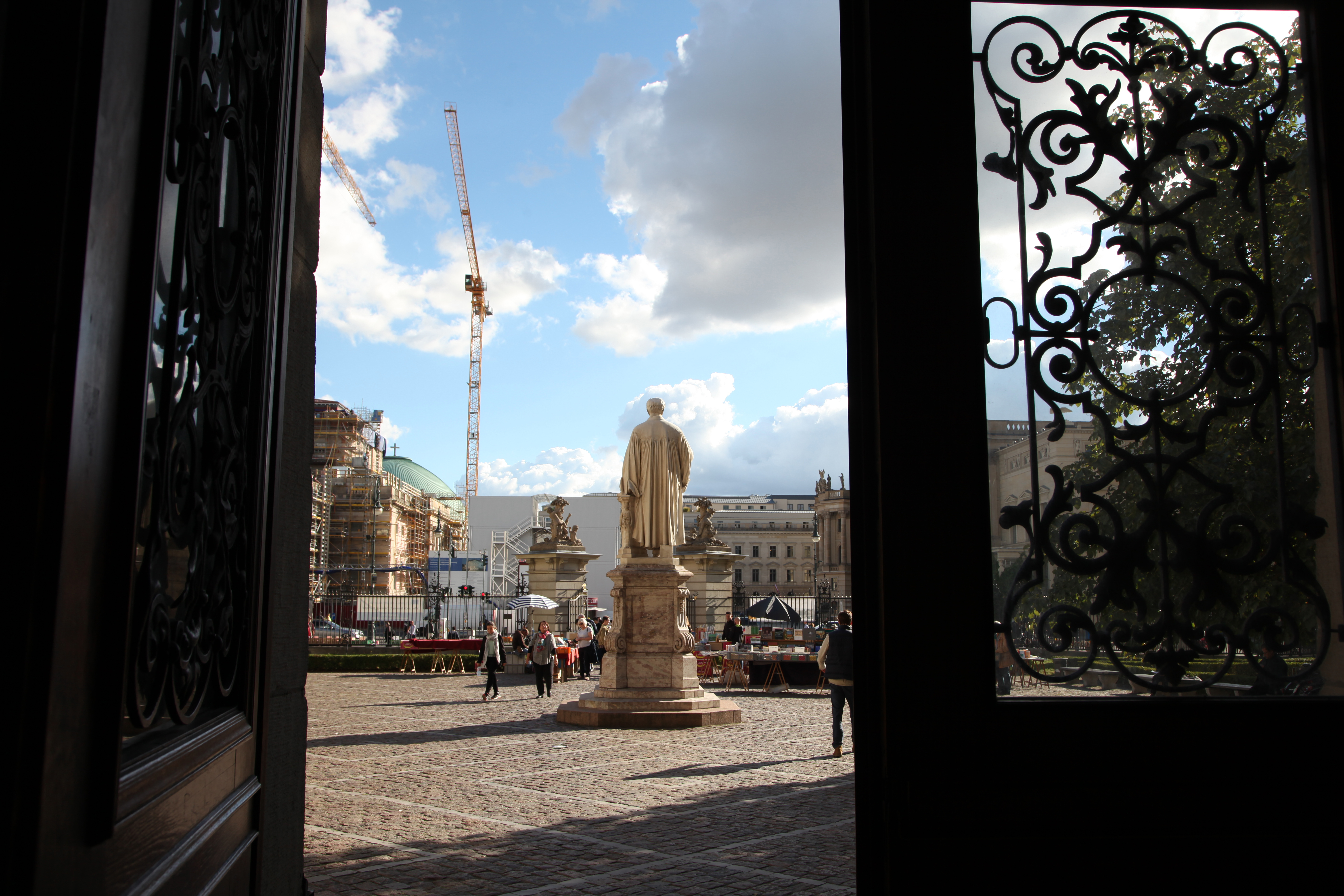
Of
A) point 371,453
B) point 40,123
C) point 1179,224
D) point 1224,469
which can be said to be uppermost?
point 371,453

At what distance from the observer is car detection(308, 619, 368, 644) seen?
108 ft

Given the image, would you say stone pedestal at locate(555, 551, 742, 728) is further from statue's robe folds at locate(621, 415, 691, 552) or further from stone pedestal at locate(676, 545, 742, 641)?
stone pedestal at locate(676, 545, 742, 641)

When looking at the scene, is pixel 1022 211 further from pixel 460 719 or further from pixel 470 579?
pixel 470 579

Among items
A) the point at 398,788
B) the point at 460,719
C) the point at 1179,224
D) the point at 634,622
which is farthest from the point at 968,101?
the point at 460,719

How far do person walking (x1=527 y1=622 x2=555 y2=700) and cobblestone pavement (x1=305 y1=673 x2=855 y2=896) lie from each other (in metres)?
3.57

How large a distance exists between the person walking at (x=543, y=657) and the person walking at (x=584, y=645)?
391 cm

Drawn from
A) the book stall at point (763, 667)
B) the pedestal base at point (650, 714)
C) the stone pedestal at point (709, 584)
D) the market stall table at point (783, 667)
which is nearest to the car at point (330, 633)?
the stone pedestal at point (709, 584)

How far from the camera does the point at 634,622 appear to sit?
44.8 feet

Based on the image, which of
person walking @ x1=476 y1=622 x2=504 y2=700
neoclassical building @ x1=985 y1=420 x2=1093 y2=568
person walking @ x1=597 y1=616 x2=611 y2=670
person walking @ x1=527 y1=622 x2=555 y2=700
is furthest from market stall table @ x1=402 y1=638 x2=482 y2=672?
neoclassical building @ x1=985 y1=420 x2=1093 y2=568

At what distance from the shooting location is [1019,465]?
290cm

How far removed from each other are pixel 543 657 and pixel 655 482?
5.40 m

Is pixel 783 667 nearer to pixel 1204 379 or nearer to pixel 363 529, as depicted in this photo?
pixel 1204 379

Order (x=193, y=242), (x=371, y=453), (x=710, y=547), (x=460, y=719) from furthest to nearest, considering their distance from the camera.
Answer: (x=371, y=453) → (x=710, y=547) → (x=460, y=719) → (x=193, y=242)

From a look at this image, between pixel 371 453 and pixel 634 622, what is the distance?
60.5 metres
